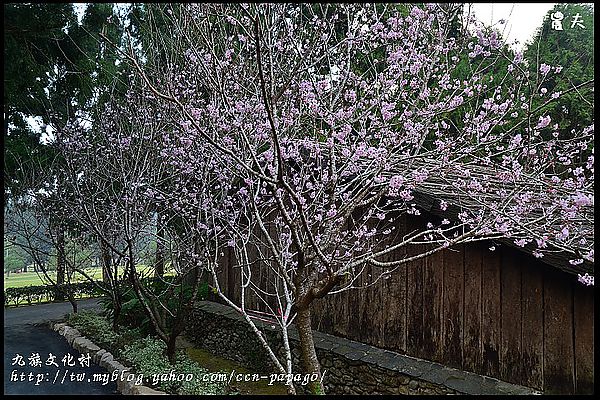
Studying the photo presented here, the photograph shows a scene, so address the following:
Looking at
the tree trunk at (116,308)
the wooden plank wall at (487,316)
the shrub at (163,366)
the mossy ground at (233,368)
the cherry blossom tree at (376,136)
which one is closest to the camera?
the cherry blossom tree at (376,136)

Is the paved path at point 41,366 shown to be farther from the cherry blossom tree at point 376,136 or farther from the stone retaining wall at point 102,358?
the cherry blossom tree at point 376,136

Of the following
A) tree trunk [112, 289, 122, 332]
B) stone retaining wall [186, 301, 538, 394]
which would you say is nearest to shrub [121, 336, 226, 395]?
stone retaining wall [186, 301, 538, 394]

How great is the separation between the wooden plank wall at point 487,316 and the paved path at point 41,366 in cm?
320

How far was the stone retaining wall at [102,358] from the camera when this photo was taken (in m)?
4.68

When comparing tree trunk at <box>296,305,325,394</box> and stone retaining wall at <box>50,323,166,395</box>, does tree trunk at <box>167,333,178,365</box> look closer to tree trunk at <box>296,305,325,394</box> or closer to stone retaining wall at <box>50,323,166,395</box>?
stone retaining wall at <box>50,323,166,395</box>

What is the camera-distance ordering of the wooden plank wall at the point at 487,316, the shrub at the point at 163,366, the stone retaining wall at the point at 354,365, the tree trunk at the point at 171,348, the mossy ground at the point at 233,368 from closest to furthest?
1. the wooden plank wall at the point at 487,316
2. the stone retaining wall at the point at 354,365
3. the shrub at the point at 163,366
4. the mossy ground at the point at 233,368
5. the tree trunk at the point at 171,348

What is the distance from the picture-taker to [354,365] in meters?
4.59

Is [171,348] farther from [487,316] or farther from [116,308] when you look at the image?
[487,316]

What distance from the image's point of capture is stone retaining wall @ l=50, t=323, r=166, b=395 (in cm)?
468

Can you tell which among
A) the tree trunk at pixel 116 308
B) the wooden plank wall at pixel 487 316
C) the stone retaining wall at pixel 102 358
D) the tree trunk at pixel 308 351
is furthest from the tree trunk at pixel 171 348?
the tree trunk at pixel 308 351

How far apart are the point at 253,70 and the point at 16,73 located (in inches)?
96.5

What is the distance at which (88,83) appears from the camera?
204 inches

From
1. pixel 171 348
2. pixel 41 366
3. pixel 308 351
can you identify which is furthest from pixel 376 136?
pixel 41 366
